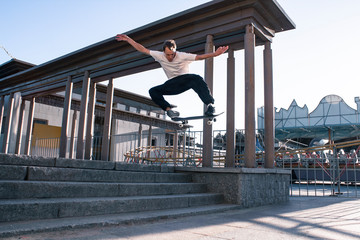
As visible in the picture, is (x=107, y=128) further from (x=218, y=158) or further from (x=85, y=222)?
(x=85, y=222)

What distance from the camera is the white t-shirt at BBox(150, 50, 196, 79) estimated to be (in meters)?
5.45

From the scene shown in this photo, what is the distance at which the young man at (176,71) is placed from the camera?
538 cm

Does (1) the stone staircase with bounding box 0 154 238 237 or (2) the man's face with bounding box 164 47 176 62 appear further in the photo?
(2) the man's face with bounding box 164 47 176 62

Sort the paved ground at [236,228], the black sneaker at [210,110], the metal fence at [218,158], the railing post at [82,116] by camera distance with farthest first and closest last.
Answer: the railing post at [82,116] < the metal fence at [218,158] < the black sneaker at [210,110] < the paved ground at [236,228]

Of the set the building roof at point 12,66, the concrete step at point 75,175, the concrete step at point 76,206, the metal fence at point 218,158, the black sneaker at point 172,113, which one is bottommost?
the concrete step at point 76,206

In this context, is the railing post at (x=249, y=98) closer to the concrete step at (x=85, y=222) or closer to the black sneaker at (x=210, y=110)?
the black sneaker at (x=210, y=110)

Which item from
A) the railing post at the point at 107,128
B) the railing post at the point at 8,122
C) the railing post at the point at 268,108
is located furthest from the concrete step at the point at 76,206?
the railing post at the point at 8,122

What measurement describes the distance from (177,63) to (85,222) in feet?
10.5

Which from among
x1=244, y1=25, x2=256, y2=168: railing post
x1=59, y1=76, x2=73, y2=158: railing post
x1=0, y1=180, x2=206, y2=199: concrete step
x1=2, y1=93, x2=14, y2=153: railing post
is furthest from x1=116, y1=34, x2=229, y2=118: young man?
x1=2, y1=93, x2=14, y2=153: railing post

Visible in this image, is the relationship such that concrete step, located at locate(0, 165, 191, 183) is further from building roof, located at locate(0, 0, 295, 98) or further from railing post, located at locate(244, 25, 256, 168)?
building roof, located at locate(0, 0, 295, 98)

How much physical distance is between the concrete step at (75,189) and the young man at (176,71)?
177 centimetres

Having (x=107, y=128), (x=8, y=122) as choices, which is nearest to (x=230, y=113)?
(x=107, y=128)

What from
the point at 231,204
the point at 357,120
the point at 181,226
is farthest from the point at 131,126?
the point at 357,120

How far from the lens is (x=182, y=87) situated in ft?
19.1
